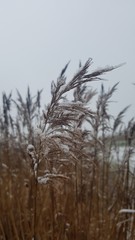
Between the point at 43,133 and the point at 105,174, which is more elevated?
the point at 43,133

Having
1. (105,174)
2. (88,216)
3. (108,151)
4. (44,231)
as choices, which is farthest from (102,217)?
(108,151)

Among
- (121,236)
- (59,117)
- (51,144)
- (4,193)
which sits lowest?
(121,236)

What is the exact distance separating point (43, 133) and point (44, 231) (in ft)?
2.65

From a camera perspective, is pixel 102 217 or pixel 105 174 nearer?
pixel 102 217

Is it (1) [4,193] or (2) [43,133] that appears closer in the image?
(2) [43,133]

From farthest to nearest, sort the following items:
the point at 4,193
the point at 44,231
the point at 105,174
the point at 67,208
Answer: the point at 105,174
the point at 4,193
the point at 67,208
the point at 44,231

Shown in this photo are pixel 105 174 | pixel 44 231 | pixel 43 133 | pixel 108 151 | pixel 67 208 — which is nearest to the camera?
pixel 43 133

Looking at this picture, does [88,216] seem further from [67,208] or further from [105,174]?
[105,174]

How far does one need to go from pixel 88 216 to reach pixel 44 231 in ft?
0.89

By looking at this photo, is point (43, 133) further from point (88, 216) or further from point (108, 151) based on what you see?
point (108, 151)

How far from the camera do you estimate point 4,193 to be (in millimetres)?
2701

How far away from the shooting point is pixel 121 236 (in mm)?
2348

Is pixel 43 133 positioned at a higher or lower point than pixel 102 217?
higher

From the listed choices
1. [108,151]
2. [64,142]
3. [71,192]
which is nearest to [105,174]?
[108,151]
